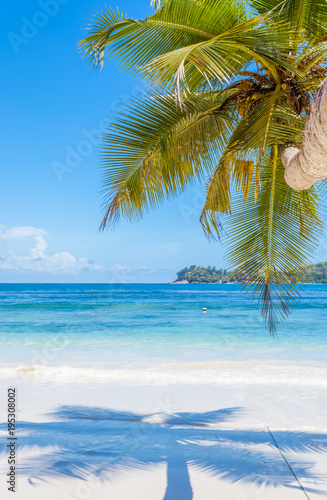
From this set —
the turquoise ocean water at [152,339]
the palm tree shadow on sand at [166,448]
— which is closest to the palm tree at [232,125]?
the palm tree shadow on sand at [166,448]

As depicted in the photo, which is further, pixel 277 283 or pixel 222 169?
pixel 277 283

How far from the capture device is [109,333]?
63.1 feet

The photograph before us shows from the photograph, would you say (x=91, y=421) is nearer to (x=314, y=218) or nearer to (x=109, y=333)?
(x=314, y=218)

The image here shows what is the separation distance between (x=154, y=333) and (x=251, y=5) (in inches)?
649

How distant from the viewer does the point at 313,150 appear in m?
2.05

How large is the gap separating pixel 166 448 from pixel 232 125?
3909 mm

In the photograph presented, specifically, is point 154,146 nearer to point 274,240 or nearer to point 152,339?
point 274,240

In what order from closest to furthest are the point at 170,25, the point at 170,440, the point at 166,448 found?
Result: the point at 170,25 < the point at 166,448 < the point at 170,440

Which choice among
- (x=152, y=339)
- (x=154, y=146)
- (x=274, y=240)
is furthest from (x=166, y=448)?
(x=152, y=339)

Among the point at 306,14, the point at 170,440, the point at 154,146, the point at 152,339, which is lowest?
the point at 152,339

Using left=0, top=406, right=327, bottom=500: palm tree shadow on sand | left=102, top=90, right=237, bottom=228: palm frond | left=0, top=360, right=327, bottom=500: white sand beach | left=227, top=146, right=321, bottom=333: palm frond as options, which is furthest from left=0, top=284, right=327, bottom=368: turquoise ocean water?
left=102, top=90, right=237, bottom=228: palm frond

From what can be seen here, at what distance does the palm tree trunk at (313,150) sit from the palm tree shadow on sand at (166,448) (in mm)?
2715

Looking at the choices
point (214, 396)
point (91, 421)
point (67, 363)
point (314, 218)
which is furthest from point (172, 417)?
point (67, 363)

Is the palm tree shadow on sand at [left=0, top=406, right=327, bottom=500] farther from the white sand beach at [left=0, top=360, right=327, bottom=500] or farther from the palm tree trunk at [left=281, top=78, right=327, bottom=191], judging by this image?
the palm tree trunk at [left=281, top=78, right=327, bottom=191]
